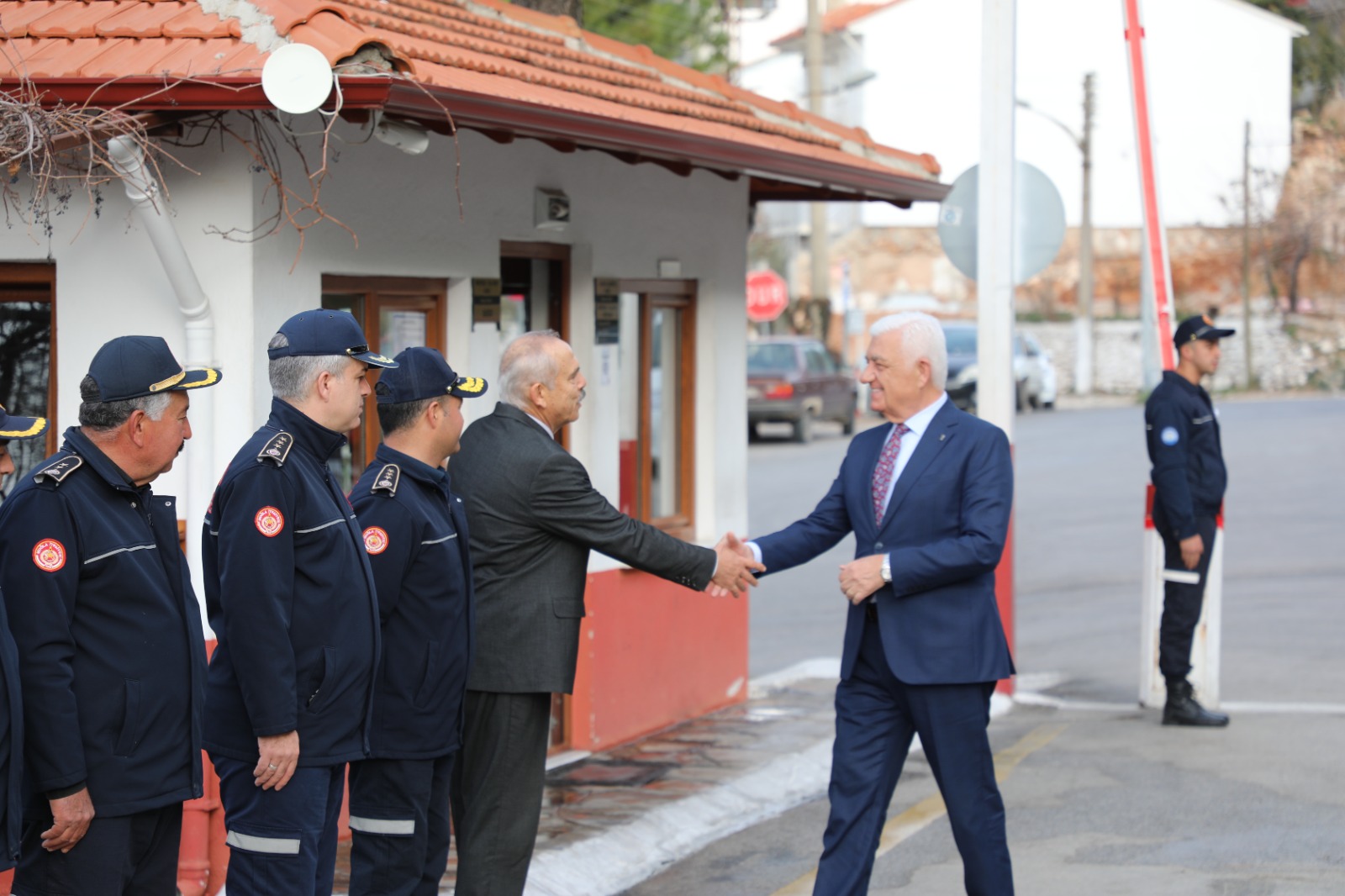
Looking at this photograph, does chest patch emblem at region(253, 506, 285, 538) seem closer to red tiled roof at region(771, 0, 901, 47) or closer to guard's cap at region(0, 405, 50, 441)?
guard's cap at region(0, 405, 50, 441)

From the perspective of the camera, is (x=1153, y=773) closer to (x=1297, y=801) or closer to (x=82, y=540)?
(x=1297, y=801)

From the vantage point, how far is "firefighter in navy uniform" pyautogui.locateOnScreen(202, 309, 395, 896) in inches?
154

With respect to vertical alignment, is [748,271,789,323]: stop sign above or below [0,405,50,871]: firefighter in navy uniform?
above

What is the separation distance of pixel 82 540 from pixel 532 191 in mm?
3932

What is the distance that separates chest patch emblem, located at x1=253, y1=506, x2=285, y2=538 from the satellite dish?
59.0 inches

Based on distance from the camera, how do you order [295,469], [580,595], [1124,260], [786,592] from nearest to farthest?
[295,469]
[580,595]
[786,592]
[1124,260]

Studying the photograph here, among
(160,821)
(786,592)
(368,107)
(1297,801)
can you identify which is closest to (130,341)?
(160,821)

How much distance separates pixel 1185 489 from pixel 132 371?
19.0 ft

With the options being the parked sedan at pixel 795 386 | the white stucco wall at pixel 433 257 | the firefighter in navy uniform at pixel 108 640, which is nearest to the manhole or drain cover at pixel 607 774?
the white stucco wall at pixel 433 257

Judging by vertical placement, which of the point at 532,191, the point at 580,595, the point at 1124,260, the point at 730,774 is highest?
the point at 1124,260

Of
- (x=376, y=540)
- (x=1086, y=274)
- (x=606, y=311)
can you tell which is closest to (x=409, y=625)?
(x=376, y=540)

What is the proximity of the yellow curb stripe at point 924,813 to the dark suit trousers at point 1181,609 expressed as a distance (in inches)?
25.7

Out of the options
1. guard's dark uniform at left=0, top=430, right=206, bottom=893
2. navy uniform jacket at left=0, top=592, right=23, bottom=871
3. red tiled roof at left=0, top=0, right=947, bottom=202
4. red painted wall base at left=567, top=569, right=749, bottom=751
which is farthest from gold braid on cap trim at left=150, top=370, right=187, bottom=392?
red painted wall base at left=567, top=569, right=749, bottom=751

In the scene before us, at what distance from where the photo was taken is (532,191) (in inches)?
288
